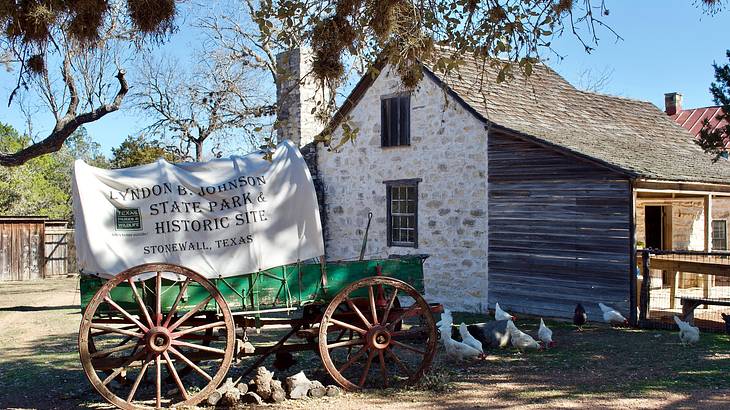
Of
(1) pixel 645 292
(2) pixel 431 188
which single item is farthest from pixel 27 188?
(1) pixel 645 292

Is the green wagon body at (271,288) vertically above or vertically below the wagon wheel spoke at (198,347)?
above

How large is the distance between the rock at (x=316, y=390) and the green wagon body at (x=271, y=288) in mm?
809

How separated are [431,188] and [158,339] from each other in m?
10.2

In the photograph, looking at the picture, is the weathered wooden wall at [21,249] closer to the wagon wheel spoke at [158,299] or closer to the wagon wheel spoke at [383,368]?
the wagon wheel spoke at [158,299]

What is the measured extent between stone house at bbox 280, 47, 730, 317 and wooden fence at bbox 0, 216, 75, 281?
11631 millimetres

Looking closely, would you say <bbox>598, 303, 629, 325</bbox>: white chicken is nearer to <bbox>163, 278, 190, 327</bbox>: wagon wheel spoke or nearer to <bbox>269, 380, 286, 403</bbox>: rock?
<bbox>269, 380, 286, 403</bbox>: rock

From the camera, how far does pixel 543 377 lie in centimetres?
862

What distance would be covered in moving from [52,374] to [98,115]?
843cm

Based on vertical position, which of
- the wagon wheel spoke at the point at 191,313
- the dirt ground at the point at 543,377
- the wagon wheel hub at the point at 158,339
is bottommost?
the dirt ground at the point at 543,377

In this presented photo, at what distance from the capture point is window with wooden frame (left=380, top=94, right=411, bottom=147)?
17047 millimetres

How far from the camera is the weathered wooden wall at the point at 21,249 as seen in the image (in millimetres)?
25641

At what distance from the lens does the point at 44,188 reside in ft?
116

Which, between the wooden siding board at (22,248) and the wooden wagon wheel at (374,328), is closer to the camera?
the wooden wagon wheel at (374,328)

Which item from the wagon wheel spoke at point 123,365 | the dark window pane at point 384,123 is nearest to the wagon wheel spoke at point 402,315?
the wagon wheel spoke at point 123,365
